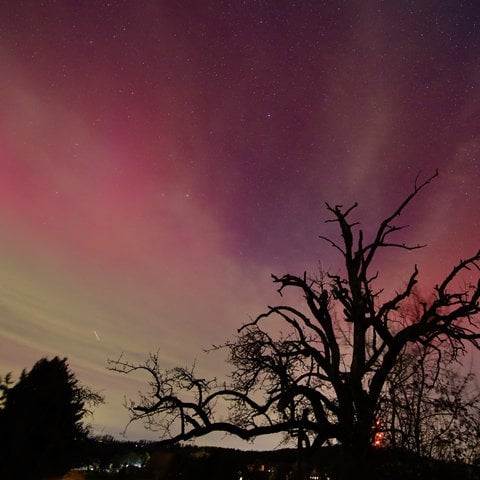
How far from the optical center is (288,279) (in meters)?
16.2

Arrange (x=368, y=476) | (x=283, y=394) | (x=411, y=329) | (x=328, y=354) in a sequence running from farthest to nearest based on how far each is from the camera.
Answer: (x=328, y=354) < (x=411, y=329) < (x=283, y=394) < (x=368, y=476)

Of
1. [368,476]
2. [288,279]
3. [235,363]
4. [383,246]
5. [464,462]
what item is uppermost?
[383,246]

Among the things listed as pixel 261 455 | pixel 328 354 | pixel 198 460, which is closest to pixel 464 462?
pixel 328 354

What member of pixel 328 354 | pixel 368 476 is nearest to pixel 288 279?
pixel 328 354

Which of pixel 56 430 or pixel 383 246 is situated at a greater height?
pixel 383 246

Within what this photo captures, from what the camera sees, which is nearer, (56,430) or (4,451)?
(4,451)

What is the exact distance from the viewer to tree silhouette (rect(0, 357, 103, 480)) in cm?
2172

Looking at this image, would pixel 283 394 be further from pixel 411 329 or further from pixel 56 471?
pixel 56 471

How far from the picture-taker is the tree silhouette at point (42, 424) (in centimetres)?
2172

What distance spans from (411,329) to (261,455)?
1727 inches

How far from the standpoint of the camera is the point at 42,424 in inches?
966

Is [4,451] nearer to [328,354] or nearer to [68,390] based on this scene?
[68,390]

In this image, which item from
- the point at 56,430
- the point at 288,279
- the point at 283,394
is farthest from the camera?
the point at 56,430

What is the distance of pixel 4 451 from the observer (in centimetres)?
2158
